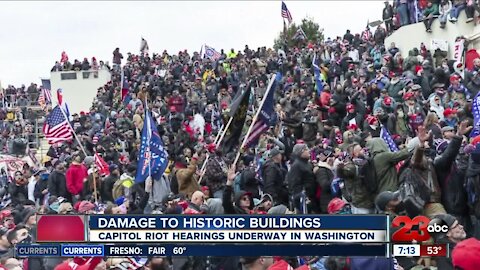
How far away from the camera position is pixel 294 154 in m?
14.8

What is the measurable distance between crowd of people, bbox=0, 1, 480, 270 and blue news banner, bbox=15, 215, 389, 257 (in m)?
0.50

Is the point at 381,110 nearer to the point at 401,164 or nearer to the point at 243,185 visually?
the point at 243,185

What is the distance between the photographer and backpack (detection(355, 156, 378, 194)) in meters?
12.6

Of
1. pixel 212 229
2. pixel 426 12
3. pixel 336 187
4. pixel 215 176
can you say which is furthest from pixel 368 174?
pixel 426 12

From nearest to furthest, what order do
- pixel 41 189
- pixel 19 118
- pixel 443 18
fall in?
pixel 41 189 < pixel 443 18 < pixel 19 118

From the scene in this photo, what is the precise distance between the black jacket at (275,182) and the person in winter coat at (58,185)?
183 inches

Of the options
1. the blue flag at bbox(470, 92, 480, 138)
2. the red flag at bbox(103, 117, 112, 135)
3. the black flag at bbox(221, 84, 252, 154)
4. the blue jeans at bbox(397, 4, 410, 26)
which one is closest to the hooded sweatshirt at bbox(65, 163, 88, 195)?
the black flag at bbox(221, 84, 252, 154)

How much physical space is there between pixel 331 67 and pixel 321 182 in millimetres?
14157

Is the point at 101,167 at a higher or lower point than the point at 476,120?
lower

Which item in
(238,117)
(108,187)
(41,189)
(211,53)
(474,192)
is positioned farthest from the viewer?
(211,53)

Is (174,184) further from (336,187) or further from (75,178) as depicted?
(75,178)

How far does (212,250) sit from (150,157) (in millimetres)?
7548

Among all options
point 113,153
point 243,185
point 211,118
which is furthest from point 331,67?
point 243,185

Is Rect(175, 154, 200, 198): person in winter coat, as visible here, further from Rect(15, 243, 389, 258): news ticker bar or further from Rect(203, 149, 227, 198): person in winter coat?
Rect(15, 243, 389, 258): news ticker bar
